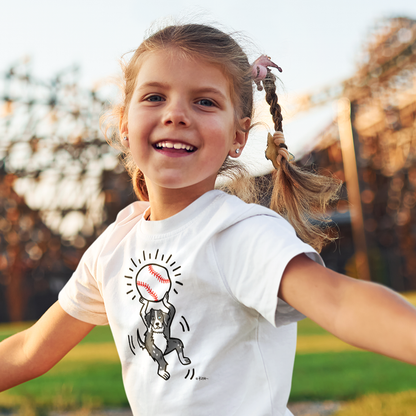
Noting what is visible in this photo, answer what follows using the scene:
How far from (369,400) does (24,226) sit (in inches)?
300

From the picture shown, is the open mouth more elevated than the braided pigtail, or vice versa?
the open mouth

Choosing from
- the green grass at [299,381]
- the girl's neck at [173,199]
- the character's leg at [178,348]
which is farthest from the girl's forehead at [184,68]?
the green grass at [299,381]

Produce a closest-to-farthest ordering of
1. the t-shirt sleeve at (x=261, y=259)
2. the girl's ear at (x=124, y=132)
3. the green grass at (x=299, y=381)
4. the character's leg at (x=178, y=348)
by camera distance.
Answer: the t-shirt sleeve at (x=261, y=259) → the character's leg at (x=178, y=348) → the girl's ear at (x=124, y=132) → the green grass at (x=299, y=381)

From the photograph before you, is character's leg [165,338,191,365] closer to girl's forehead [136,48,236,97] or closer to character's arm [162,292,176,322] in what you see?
character's arm [162,292,176,322]

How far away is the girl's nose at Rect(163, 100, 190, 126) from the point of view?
118 cm

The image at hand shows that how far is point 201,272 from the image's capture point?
1.09m

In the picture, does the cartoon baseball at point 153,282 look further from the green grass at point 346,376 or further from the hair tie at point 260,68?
the green grass at point 346,376

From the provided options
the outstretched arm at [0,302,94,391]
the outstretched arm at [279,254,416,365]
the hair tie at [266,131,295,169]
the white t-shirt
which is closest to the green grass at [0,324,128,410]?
the outstretched arm at [0,302,94,391]

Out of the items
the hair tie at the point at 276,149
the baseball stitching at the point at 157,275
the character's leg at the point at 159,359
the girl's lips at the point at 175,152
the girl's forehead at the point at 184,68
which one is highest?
the girl's forehead at the point at 184,68

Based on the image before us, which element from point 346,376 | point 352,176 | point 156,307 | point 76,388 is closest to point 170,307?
point 156,307

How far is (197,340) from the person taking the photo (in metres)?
1.11

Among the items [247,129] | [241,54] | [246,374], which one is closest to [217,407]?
[246,374]

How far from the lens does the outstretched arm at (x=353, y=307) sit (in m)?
0.77

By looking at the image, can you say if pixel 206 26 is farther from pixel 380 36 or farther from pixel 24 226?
pixel 380 36
